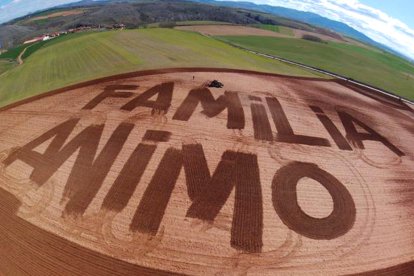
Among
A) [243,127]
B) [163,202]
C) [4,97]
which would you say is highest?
[243,127]

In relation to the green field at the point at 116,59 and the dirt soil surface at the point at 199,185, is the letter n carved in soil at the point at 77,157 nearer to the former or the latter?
the dirt soil surface at the point at 199,185

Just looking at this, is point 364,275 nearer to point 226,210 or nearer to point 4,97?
point 226,210

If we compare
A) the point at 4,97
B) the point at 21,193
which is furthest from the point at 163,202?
the point at 4,97

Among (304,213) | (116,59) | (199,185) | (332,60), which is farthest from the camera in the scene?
(332,60)

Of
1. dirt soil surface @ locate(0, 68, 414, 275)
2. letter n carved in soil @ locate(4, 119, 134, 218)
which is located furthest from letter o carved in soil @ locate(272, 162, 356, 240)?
letter n carved in soil @ locate(4, 119, 134, 218)

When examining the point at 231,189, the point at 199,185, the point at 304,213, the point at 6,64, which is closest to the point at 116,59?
the point at 199,185

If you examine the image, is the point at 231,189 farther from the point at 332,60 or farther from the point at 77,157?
the point at 332,60
